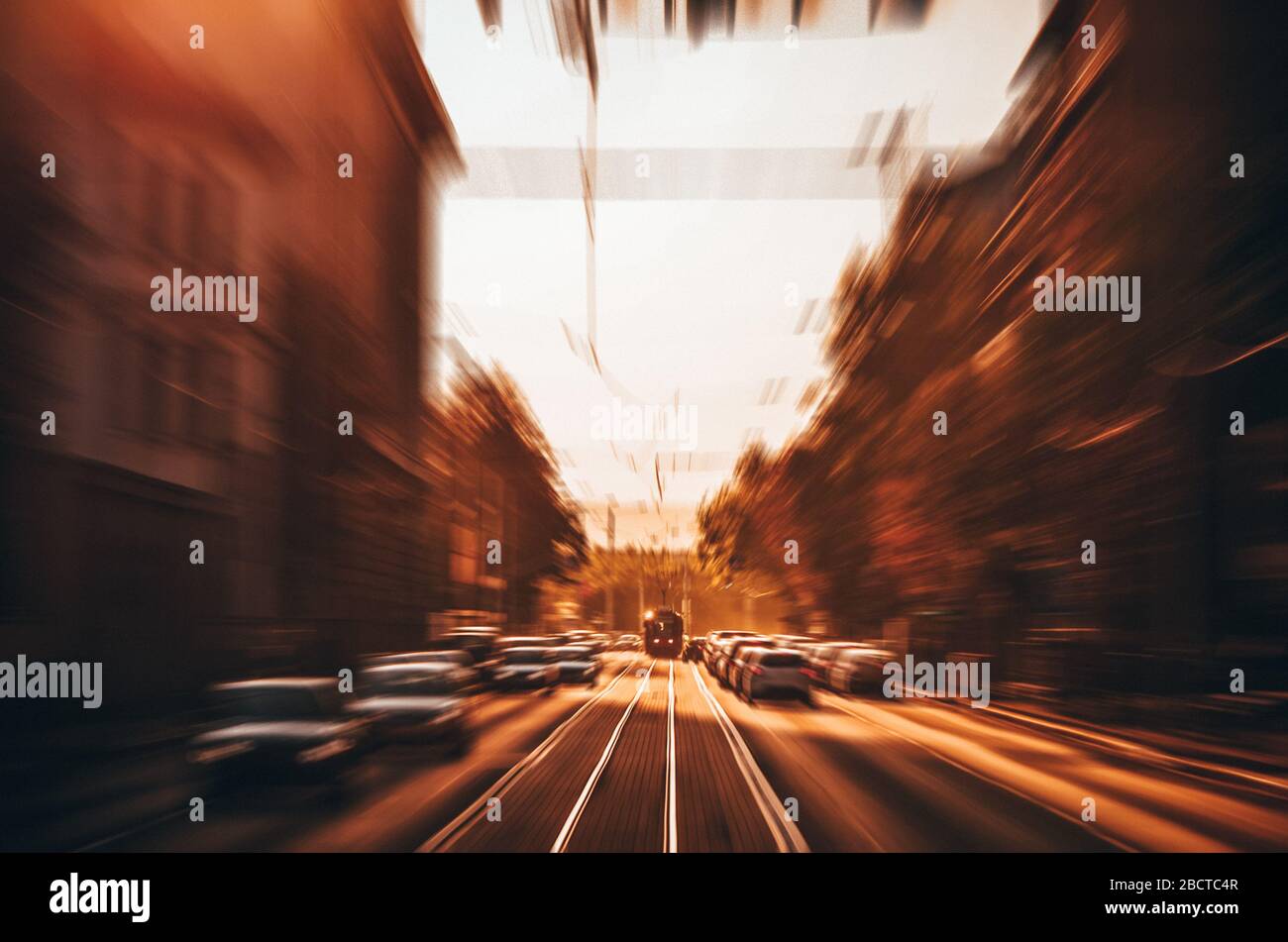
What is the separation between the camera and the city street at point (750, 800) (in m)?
6.57

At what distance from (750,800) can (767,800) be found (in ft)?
0.61

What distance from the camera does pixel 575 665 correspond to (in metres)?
24.8

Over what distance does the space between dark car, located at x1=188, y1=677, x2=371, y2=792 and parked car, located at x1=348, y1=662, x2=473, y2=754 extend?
158 cm

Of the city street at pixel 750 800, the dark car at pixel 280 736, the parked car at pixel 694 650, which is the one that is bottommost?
the parked car at pixel 694 650

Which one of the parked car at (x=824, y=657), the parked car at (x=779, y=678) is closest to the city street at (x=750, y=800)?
the parked car at (x=779, y=678)

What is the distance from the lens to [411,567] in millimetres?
20750

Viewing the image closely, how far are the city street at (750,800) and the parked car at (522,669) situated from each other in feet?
25.5

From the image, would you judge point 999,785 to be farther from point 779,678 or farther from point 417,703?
point 779,678

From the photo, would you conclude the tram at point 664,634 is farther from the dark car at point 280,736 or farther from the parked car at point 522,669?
the dark car at point 280,736

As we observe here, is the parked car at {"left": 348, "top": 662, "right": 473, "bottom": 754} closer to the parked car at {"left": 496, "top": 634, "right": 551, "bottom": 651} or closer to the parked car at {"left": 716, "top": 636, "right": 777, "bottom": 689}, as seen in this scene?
the parked car at {"left": 496, "top": 634, "right": 551, "bottom": 651}

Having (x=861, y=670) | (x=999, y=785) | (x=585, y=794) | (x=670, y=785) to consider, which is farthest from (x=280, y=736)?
(x=861, y=670)
